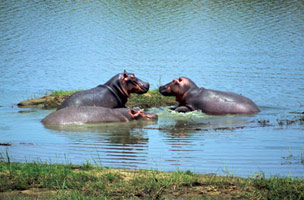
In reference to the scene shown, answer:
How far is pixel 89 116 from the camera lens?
10773 mm

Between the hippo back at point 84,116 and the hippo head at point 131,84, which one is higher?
the hippo head at point 131,84

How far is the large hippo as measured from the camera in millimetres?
11977

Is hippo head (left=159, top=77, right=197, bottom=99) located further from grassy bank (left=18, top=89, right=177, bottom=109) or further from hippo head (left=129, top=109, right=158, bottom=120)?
hippo head (left=129, top=109, right=158, bottom=120)

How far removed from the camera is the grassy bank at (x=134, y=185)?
539 centimetres

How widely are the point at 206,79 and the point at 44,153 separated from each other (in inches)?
391

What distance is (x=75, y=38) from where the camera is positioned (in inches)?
992

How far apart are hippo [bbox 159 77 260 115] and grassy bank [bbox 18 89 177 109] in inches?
21.3

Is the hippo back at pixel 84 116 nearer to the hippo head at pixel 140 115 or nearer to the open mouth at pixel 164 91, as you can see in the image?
the hippo head at pixel 140 115

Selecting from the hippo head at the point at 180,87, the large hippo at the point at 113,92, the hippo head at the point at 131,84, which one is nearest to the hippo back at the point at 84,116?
the large hippo at the point at 113,92

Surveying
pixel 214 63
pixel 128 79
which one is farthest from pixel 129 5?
pixel 128 79

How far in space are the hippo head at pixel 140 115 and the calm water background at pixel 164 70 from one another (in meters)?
0.17

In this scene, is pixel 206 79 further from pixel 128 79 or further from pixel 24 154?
pixel 24 154

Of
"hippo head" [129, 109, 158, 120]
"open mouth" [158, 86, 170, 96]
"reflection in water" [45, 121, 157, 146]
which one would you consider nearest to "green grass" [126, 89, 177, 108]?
"open mouth" [158, 86, 170, 96]

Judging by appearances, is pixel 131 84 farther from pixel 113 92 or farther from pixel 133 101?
pixel 133 101
